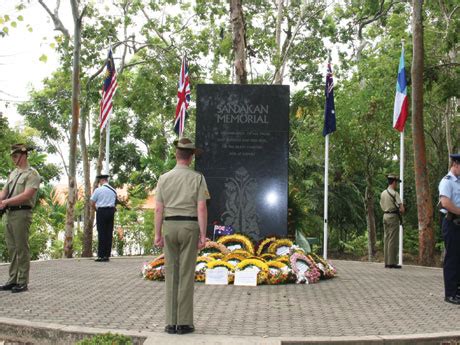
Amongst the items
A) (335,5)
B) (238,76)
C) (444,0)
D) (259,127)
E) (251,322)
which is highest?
(335,5)

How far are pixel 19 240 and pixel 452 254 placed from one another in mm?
6313

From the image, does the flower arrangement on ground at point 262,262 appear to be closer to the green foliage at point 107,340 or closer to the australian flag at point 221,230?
the australian flag at point 221,230

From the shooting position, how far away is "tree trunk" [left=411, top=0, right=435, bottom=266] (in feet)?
56.4

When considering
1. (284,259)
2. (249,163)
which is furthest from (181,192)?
(249,163)

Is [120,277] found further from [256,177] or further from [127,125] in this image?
[127,125]

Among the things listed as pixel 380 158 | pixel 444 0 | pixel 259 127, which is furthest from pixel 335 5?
pixel 259 127

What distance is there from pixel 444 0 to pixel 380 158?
751 centimetres

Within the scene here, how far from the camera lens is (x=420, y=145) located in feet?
57.0

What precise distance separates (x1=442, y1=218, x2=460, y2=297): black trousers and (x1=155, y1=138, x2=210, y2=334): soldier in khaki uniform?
13.0 feet

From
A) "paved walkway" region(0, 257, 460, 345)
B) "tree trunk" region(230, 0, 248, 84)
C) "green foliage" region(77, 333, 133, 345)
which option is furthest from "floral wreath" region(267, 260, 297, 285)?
"tree trunk" region(230, 0, 248, 84)

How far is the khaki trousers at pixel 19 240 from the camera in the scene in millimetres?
9508

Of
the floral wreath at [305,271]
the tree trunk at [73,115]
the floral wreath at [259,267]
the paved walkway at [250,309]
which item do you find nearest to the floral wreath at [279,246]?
the floral wreath at [305,271]

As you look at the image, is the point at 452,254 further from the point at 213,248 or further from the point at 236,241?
the point at 213,248

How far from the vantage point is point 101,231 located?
15539mm
